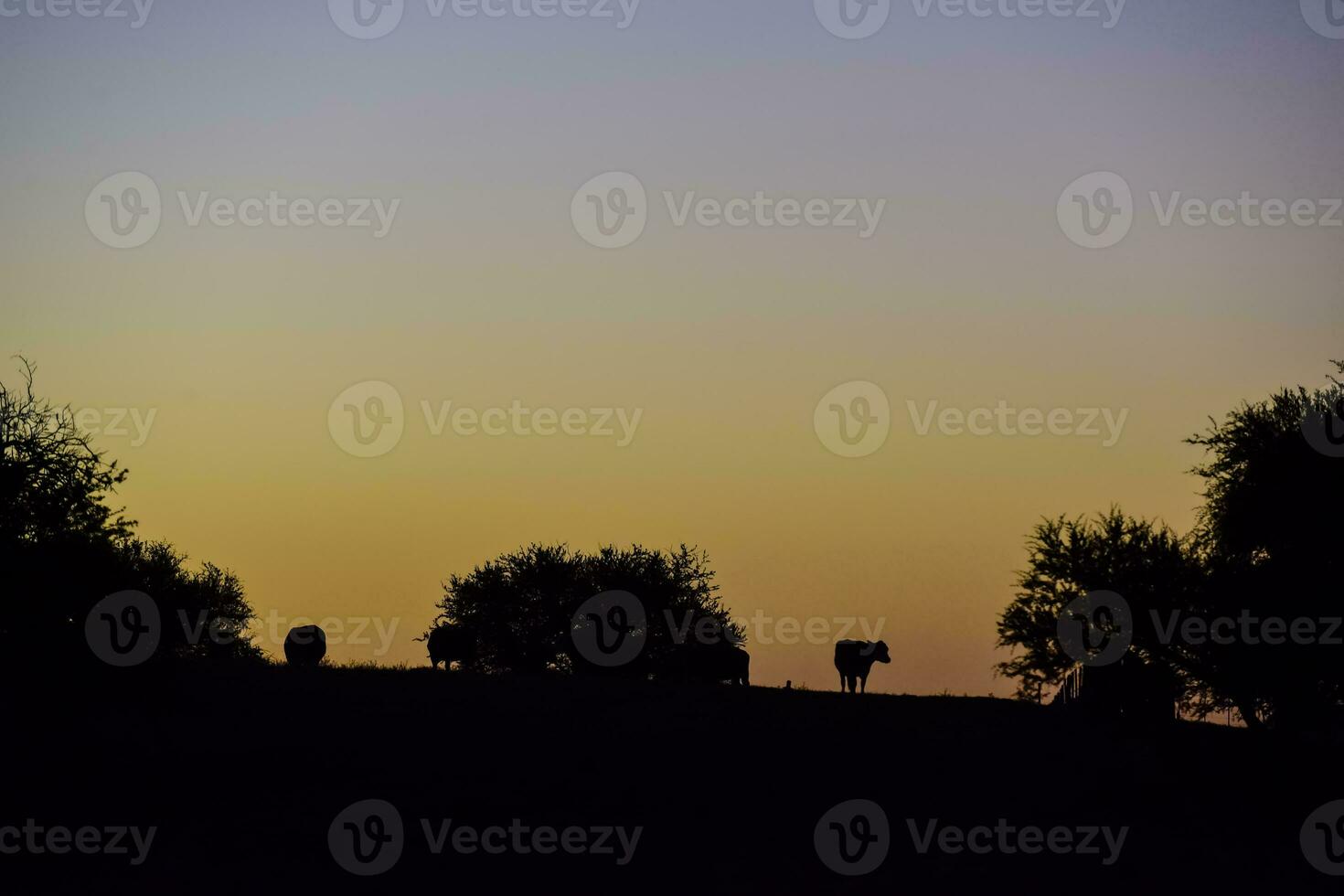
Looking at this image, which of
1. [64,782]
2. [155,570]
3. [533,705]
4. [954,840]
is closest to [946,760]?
[954,840]

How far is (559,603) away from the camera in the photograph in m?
97.2

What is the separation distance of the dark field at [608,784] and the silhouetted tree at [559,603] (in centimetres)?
4466

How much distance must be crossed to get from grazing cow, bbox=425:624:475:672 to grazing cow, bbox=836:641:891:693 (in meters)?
15.9

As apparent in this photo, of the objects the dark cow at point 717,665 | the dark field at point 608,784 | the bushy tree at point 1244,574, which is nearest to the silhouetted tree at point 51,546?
the dark field at point 608,784

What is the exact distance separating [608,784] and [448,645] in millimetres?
30729

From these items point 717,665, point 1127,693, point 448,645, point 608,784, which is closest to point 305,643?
point 448,645

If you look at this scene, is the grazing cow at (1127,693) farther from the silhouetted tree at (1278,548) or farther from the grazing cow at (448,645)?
the grazing cow at (448,645)

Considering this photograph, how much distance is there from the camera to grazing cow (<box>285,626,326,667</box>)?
62000 millimetres

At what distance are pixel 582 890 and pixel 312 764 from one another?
10.4 metres

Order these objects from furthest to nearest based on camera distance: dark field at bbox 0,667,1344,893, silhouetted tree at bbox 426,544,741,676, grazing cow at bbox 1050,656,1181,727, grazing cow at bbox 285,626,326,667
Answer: silhouetted tree at bbox 426,544,741,676 → grazing cow at bbox 285,626,326,667 → grazing cow at bbox 1050,656,1181,727 → dark field at bbox 0,667,1344,893

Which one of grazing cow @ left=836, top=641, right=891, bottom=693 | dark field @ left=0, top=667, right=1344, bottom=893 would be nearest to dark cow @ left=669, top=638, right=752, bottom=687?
grazing cow @ left=836, top=641, right=891, bottom=693

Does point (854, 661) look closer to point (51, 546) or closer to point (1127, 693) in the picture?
point (1127, 693)

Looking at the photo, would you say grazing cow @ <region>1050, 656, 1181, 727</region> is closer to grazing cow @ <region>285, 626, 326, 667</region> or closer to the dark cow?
the dark cow

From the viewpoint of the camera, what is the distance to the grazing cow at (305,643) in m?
62.0
